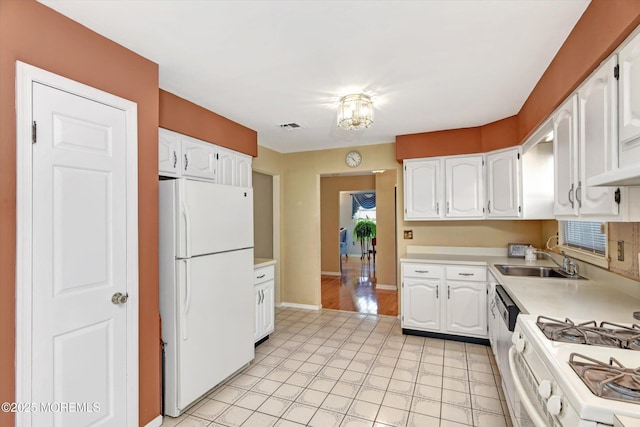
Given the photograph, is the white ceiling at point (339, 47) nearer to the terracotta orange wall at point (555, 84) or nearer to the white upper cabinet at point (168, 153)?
the terracotta orange wall at point (555, 84)

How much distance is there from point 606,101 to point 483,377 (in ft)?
7.50

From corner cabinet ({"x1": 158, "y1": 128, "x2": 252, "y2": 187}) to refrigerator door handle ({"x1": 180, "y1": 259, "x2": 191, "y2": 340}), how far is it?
876mm

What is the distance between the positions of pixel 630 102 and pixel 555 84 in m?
0.89

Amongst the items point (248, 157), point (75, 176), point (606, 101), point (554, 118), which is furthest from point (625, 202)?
point (248, 157)

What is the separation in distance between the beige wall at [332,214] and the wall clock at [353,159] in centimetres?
300

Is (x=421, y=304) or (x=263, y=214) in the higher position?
(x=263, y=214)

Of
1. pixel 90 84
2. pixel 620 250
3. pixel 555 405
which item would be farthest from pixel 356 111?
pixel 555 405

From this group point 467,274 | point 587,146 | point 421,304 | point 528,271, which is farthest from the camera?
point 421,304

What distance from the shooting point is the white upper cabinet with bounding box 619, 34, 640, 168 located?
1.18 meters

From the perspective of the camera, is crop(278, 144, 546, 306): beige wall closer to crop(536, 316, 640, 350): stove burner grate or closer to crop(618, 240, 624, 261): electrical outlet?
crop(618, 240, 624, 261): electrical outlet

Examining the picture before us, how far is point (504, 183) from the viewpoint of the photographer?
3.33 meters

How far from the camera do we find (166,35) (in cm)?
175

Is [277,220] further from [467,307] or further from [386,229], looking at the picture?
[467,307]

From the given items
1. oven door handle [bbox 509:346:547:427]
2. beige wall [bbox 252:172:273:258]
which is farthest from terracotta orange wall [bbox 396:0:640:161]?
beige wall [bbox 252:172:273:258]
